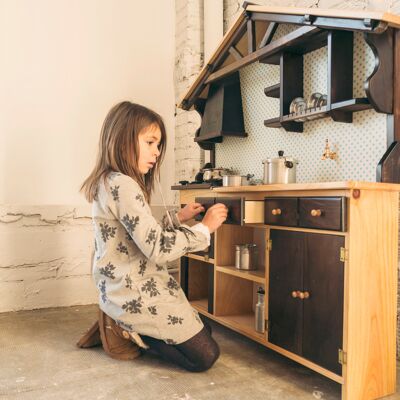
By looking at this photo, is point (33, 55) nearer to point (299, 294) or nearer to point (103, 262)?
point (103, 262)

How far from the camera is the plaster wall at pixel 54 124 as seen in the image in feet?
10.0

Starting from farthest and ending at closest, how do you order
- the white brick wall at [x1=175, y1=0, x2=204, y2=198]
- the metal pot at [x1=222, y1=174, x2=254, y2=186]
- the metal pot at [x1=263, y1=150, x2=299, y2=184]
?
1. the white brick wall at [x1=175, y1=0, x2=204, y2=198]
2. the metal pot at [x1=222, y1=174, x2=254, y2=186]
3. the metal pot at [x1=263, y1=150, x2=299, y2=184]

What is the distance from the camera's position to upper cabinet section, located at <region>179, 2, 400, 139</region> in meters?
1.81

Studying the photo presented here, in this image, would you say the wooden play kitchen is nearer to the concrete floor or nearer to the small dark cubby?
the small dark cubby

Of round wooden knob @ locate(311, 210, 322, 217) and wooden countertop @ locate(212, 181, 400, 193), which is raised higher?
wooden countertop @ locate(212, 181, 400, 193)

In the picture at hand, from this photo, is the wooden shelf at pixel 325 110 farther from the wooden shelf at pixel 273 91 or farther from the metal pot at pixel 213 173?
the metal pot at pixel 213 173

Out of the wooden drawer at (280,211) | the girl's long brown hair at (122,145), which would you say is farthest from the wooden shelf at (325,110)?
the girl's long brown hair at (122,145)

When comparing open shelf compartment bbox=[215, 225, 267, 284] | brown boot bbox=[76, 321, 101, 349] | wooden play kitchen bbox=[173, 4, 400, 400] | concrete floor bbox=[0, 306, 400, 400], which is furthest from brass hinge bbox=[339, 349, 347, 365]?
brown boot bbox=[76, 321, 101, 349]

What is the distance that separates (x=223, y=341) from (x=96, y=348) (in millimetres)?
648

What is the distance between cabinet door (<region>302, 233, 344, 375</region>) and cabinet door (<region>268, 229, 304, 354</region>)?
40 millimetres

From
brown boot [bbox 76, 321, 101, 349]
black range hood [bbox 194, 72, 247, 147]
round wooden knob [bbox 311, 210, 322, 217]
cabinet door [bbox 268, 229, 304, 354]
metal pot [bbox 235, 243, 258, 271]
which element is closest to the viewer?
round wooden knob [bbox 311, 210, 322, 217]

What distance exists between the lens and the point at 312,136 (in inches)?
91.3

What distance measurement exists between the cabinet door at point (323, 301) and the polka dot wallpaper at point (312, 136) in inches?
19.9

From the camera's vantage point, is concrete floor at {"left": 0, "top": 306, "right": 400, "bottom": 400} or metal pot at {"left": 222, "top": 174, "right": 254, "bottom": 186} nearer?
concrete floor at {"left": 0, "top": 306, "right": 400, "bottom": 400}
